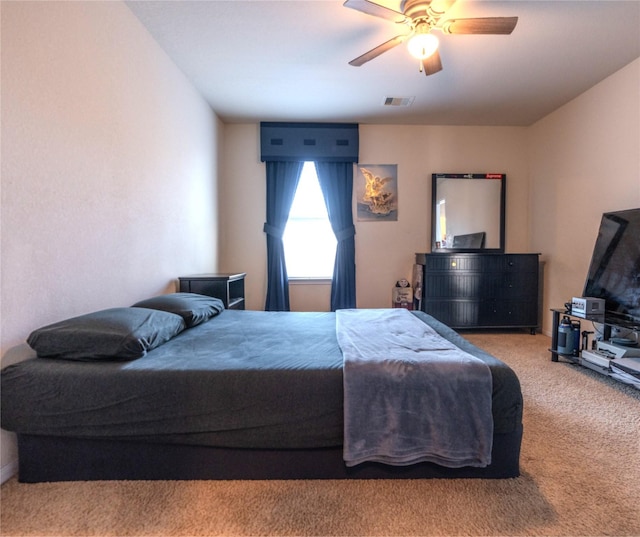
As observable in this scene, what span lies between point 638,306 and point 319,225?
3271mm

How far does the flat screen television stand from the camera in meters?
2.44

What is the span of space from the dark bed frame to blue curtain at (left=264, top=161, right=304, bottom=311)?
279 cm

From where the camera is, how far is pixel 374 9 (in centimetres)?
184

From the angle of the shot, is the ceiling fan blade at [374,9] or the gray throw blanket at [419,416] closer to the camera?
the gray throw blanket at [419,416]

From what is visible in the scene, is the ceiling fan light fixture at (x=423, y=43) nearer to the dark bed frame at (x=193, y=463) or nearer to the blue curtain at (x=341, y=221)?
the blue curtain at (x=341, y=221)

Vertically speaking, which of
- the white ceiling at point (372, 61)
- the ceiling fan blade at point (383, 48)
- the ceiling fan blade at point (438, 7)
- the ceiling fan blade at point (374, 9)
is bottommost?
the ceiling fan blade at point (383, 48)

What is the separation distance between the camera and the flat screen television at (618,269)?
2.44 meters

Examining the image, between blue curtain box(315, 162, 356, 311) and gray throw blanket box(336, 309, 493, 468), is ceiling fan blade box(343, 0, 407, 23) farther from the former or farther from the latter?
blue curtain box(315, 162, 356, 311)

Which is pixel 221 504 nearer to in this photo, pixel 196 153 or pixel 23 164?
pixel 23 164

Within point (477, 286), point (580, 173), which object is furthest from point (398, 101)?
point (477, 286)

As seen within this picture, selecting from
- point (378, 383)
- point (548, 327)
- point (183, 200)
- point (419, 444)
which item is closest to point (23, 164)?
point (183, 200)

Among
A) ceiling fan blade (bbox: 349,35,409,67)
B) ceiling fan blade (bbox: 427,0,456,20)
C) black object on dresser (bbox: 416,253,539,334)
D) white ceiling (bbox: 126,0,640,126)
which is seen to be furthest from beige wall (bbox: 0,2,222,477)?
black object on dresser (bbox: 416,253,539,334)

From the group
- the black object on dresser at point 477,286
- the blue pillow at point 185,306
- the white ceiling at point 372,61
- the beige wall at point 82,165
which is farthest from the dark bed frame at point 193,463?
the white ceiling at point 372,61

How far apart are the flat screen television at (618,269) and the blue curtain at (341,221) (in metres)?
2.48
